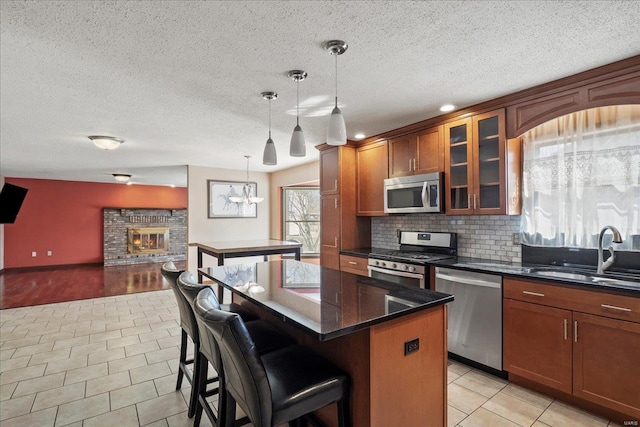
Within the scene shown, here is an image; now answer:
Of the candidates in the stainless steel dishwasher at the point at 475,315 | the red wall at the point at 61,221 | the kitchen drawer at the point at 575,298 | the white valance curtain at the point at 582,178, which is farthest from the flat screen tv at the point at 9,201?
the white valance curtain at the point at 582,178

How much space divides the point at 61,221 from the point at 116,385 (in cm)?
779

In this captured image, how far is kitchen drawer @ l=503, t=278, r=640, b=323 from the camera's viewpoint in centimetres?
189

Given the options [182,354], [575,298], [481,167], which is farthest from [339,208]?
[575,298]

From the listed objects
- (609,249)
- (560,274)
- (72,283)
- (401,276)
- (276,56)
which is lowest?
(72,283)

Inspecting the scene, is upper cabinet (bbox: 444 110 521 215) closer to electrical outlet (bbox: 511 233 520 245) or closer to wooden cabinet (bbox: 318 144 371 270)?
electrical outlet (bbox: 511 233 520 245)

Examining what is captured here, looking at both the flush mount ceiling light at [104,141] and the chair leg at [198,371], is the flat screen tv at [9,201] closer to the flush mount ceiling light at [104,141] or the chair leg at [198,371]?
the flush mount ceiling light at [104,141]

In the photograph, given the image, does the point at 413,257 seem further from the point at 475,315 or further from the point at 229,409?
the point at 229,409

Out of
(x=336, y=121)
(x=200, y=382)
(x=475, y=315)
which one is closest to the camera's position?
(x=336, y=121)

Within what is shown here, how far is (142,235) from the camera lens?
9.16 m

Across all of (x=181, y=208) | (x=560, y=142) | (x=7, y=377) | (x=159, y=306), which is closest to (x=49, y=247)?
(x=181, y=208)

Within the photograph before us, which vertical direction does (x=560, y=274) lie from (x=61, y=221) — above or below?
below

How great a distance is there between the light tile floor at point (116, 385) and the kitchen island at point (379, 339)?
2.55 feet

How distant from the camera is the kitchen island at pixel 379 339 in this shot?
1.36 meters

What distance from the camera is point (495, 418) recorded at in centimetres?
206
